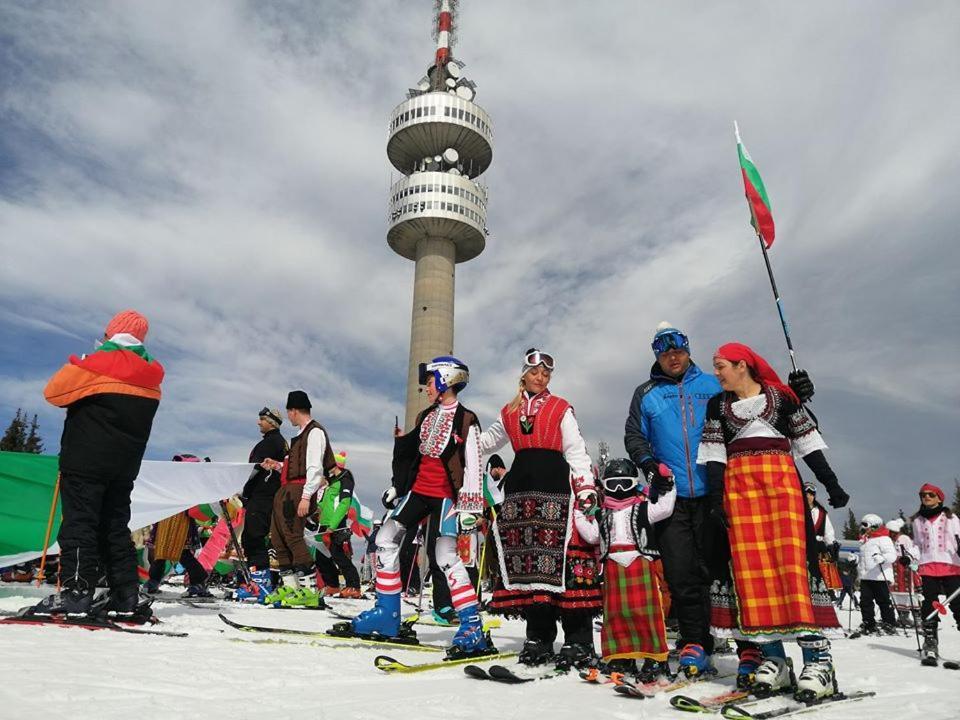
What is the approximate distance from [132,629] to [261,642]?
2.98 ft

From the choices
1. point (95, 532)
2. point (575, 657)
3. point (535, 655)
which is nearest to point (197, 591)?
point (95, 532)

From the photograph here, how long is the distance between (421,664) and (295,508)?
13.2ft

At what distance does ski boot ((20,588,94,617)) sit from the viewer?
4.36m

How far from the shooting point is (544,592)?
392cm

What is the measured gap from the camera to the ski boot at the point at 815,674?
294 centimetres

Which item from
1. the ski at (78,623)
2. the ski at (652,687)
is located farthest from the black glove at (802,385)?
the ski at (78,623)

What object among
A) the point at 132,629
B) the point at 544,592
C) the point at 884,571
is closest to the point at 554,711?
the point at 544,592

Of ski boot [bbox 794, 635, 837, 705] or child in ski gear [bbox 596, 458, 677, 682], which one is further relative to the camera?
child in ski gear [bbox 596, 458, 677, 682]

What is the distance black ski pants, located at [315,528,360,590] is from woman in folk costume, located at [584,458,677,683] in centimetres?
583

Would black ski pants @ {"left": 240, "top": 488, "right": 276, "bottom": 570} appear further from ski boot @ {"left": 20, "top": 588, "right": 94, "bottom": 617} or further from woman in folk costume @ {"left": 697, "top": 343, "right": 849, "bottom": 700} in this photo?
woman in folk costume @ {"left": 697, "top": 343, "right": 849, "bottom": 700}

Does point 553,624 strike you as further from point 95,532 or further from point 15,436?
point 15,436

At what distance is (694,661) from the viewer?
367 centimetres

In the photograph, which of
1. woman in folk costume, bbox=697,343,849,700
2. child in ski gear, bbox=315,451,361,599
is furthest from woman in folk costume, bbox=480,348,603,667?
child in ski gear, bbox=315,451,361,599

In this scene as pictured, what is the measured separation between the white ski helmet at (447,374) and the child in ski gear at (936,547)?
17.2 feet
